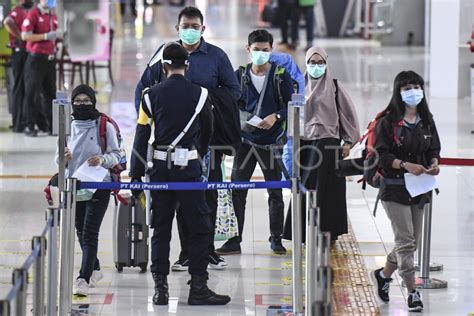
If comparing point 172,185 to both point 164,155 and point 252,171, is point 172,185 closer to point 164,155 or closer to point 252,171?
point 164,155

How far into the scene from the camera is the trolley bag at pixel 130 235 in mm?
9992

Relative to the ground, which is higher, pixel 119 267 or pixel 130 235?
pixel 130 235

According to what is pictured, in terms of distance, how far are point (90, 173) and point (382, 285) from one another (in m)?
2.26

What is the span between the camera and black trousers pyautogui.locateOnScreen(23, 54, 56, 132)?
55.6ft

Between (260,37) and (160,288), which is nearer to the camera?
(160,288)

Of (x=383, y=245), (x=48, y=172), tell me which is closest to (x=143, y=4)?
(x=48, y=172)

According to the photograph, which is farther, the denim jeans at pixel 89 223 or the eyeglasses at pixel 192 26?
the eyeglasses at pixel 192 26

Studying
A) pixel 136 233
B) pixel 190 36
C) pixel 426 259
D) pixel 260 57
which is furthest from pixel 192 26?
pixel 426 259

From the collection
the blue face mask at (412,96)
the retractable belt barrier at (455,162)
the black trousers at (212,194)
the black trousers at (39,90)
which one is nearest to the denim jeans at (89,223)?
the black trousers at (212,194)

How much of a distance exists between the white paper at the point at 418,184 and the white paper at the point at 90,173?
2.20 meters

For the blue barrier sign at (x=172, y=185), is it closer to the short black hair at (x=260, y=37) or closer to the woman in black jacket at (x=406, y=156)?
the woman in black jacket at (x=406, y=156)

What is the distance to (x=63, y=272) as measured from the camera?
8.68 metres

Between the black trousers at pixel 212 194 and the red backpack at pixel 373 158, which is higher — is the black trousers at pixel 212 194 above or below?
below

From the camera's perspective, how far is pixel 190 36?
978 cm
